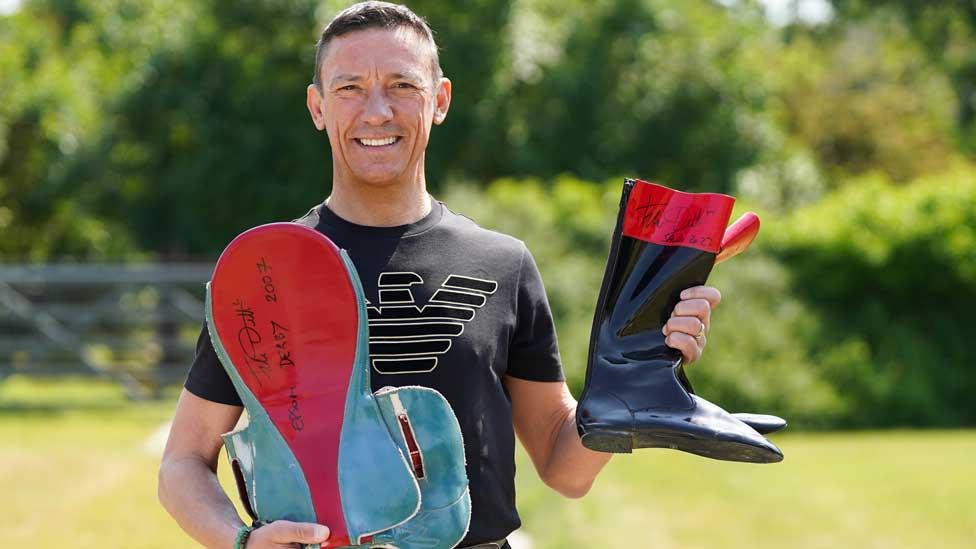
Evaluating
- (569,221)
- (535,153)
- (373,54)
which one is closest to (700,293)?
(373,54)

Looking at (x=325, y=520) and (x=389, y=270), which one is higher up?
(x=389, y=270)

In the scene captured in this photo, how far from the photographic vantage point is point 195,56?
1714 centimetres

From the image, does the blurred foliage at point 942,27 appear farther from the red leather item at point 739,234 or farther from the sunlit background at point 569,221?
the red leather item at point 739,234

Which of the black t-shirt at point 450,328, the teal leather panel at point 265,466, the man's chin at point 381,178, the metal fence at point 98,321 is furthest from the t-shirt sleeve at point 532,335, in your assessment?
the metal fence at point 98,321

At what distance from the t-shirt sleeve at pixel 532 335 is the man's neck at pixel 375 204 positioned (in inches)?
10.2

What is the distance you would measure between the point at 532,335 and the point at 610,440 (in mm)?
363

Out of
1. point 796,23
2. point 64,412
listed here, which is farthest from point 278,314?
point 796,23

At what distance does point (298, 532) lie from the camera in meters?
1.88

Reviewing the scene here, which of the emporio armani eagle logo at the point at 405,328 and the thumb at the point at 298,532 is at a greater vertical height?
the emporio armani eagle logo at the point at 405,328

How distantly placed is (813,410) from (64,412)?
852 cm

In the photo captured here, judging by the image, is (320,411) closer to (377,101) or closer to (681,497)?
(377,101)

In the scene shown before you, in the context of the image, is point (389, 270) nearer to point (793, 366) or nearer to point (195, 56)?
point (793, 366)

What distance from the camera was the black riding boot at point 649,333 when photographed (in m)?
2.01

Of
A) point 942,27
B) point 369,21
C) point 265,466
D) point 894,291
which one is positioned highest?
point 942,27
